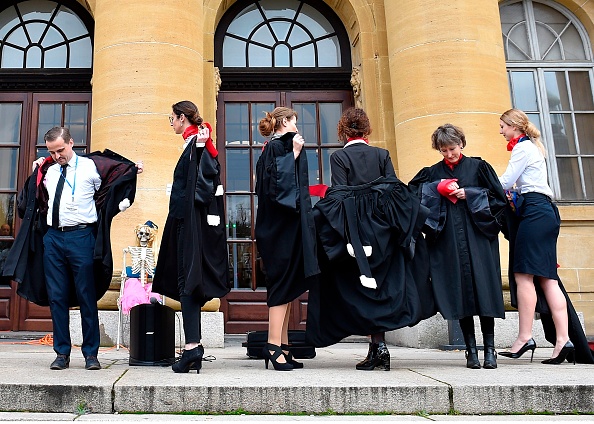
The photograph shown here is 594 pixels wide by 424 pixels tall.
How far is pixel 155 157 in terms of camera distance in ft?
26.0

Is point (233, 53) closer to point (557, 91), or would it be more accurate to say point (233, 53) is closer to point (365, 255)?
point (557, 91)

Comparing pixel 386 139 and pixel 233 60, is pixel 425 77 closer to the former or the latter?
pixel 386 139

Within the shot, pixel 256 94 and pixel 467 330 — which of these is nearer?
pixel 467 330

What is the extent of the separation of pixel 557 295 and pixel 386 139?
4.52 m

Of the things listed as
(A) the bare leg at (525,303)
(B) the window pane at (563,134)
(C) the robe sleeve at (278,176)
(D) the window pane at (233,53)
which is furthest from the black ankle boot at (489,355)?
(D) the window pane at (233,53)

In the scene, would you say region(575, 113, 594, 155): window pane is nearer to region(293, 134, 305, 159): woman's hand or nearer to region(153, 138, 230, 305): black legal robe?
region(293, 134, 305, 159): woman's hand

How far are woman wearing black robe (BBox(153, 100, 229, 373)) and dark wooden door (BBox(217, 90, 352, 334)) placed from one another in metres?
4.33

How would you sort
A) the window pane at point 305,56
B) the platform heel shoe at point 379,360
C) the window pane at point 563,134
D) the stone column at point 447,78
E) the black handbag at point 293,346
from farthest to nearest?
the window pane at point 305,56 → the window pane at point 563,134 → the stone column at point 447,78 → the black handbag at point 293,346 → the platform heel shoe at point 379,360

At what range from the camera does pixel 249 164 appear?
9.53 metres

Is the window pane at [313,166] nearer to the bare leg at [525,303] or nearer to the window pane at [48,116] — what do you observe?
the window pane at [48,116]

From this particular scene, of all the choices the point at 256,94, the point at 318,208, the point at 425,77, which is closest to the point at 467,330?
the point at 318,208

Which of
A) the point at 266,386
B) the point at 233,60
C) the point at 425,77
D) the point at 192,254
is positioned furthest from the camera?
the point at 233,60

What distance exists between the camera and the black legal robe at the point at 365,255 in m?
4.68

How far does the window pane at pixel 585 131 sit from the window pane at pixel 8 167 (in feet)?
28.5
